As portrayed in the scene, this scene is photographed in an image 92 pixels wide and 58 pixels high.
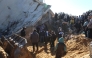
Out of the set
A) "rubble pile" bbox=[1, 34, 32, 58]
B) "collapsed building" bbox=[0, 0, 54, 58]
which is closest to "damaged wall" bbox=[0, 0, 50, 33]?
"collapsed building" bbox=[0, 0, 54, 58]

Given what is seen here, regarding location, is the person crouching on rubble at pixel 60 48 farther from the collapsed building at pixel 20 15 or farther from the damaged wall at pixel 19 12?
the damaged wall at pixel 19 12

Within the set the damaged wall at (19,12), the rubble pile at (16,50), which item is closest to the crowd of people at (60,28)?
the rubble pile at (16,50)

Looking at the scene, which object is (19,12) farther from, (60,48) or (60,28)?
(60,48)

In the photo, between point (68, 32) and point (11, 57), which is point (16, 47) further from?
point (68, 32)

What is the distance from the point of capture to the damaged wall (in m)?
24.8

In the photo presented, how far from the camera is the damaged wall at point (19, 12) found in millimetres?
24792

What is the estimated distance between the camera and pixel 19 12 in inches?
1030

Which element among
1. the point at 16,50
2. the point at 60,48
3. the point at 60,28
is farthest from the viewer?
the point at 60,28

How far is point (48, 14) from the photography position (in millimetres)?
27094

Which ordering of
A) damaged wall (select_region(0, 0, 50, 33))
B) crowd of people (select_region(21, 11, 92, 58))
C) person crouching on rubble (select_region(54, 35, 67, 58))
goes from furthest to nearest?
damaged wall (select_region(0, 0, 50, 33))
crowd of people (select_region(21, 11, 92, 58))
person crouching on rubble (select_region(54, 35, 67, 58))

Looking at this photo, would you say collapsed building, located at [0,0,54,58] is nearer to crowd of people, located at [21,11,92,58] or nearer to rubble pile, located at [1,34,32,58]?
crowd of people, located at [21,11,92,58]

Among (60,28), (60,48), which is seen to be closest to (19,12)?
(60,28)

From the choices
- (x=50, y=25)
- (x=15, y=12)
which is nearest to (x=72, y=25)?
(x=50, y=25)

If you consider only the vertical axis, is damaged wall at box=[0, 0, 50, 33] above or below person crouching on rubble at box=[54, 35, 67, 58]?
above
